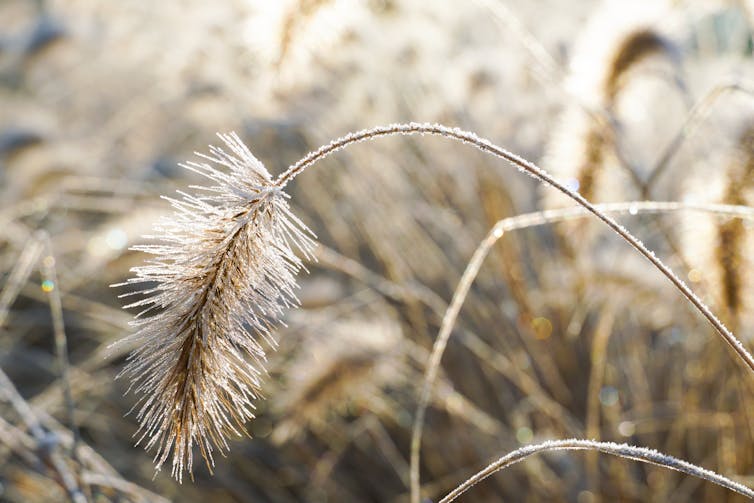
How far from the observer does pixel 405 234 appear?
8.65 feet

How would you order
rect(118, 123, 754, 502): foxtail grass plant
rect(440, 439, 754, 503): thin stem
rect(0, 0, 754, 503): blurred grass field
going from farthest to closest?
1. rect(0, 0, 754, 503): blurred grass field
2. rect(118, 123, 754, 502): foxtail grass plant
3. rect(440, 439, 754, 503): thin stem

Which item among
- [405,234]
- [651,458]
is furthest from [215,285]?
[405,234]

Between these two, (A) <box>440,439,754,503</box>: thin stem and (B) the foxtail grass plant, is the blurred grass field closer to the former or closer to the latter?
(B) the foxtail grass plant

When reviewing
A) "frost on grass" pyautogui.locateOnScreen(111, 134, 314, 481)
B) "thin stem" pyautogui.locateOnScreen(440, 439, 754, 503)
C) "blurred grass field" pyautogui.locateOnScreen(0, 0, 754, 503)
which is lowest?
"thin stem" pyautogui.locateOnScreen(440, 439, 754, 503)

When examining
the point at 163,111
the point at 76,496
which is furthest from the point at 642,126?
the point at 76,496

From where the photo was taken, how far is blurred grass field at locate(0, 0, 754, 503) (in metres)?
1.66

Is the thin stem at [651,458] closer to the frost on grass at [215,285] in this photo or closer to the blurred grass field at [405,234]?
the frost on grass at [215,285]

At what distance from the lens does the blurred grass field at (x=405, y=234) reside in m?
1.66

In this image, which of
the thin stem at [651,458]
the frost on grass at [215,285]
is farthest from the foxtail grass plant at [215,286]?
the thin stem at [651,458]

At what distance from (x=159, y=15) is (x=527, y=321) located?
7.13 feet

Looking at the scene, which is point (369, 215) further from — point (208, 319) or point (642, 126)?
point (208, 319)

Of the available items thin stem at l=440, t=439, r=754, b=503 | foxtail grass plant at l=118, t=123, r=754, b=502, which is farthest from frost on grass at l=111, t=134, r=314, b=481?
thin stem at l=440, t=439, r=754, b=503

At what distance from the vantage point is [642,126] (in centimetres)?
314

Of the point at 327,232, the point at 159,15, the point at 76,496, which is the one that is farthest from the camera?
the point at 159,15
